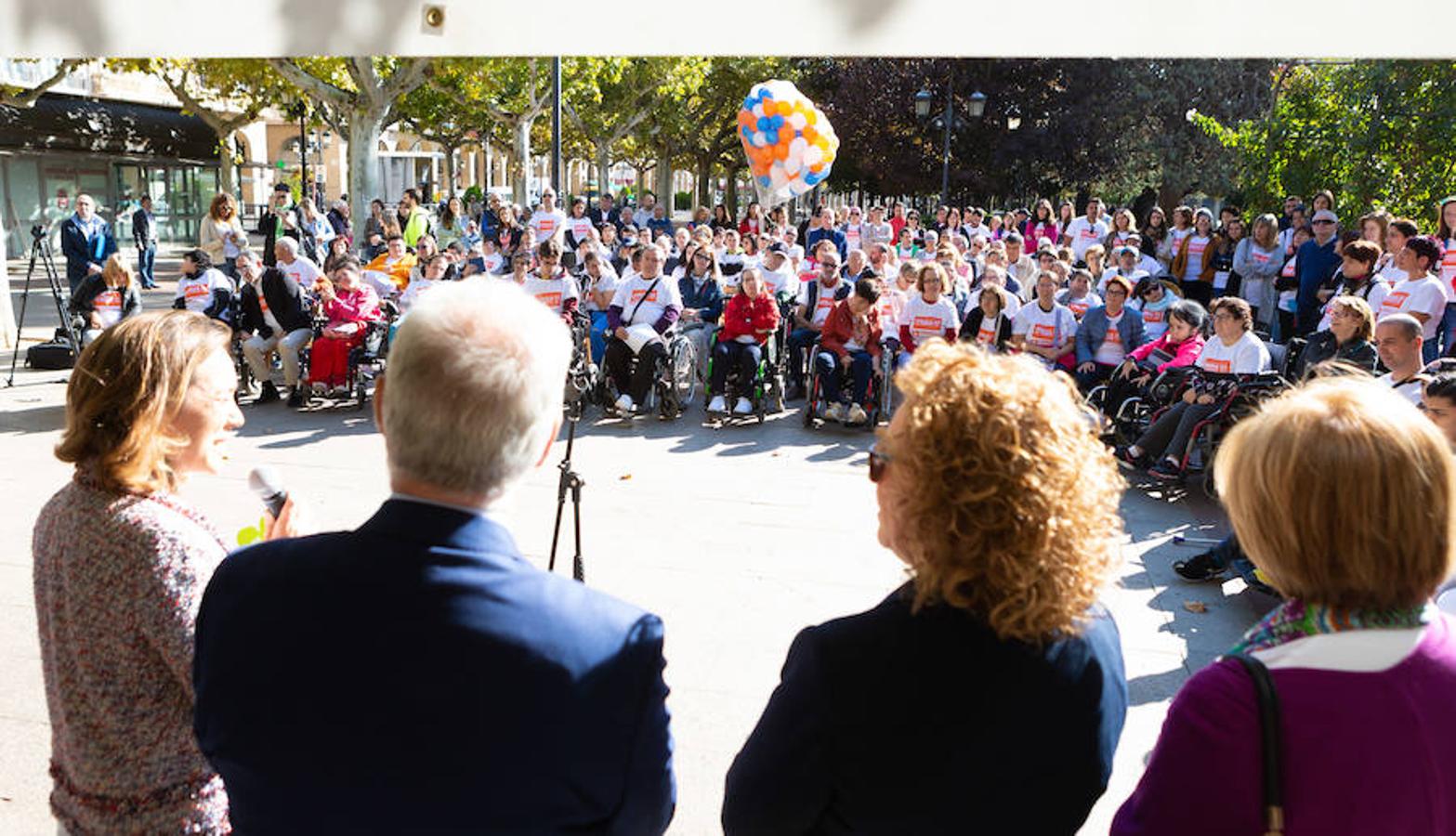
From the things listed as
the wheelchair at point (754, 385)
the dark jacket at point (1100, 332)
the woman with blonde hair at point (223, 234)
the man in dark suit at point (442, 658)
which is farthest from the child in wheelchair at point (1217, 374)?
the woman with blonde hair at point (223, 234)

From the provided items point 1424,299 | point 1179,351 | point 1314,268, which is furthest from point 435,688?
point 1314,268

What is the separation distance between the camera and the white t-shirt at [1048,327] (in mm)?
9547

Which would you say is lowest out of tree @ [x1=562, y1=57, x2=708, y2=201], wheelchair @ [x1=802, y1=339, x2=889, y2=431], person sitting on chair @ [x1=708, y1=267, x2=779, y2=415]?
wheelchair @ [x1=802, y1=339, x2=889, y2=431]

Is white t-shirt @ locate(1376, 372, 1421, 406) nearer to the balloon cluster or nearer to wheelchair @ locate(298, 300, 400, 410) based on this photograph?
wheelchair @ locate(298, 300, 400, 410)

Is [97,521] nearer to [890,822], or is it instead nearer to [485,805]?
[485,805]

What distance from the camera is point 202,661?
156cm

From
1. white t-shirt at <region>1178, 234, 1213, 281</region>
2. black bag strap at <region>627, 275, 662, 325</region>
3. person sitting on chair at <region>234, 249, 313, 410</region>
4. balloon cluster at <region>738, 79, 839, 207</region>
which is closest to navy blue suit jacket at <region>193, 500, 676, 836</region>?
black bag strap at <region>627, 275, 662, 325</region>

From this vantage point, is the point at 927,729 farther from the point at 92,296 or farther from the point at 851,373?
the point at 92,296

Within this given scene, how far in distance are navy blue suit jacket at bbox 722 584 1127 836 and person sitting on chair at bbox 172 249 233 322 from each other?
33.0 ft

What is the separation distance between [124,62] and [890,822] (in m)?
24.9

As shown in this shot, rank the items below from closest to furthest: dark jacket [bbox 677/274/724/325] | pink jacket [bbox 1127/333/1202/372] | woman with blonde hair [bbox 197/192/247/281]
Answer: pink jacket [bbox 1127/333/1202/372]
dark jacket [bbox 677/274/724/325]
woman with blonde hair [bbox 197/192/247/281]

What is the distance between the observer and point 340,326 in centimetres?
1012

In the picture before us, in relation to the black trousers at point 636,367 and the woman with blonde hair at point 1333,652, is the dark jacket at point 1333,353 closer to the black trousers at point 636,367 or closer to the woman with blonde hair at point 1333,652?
the woman with blonde hair at point 1333,652

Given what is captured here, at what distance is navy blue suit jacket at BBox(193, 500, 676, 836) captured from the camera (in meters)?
1.42
